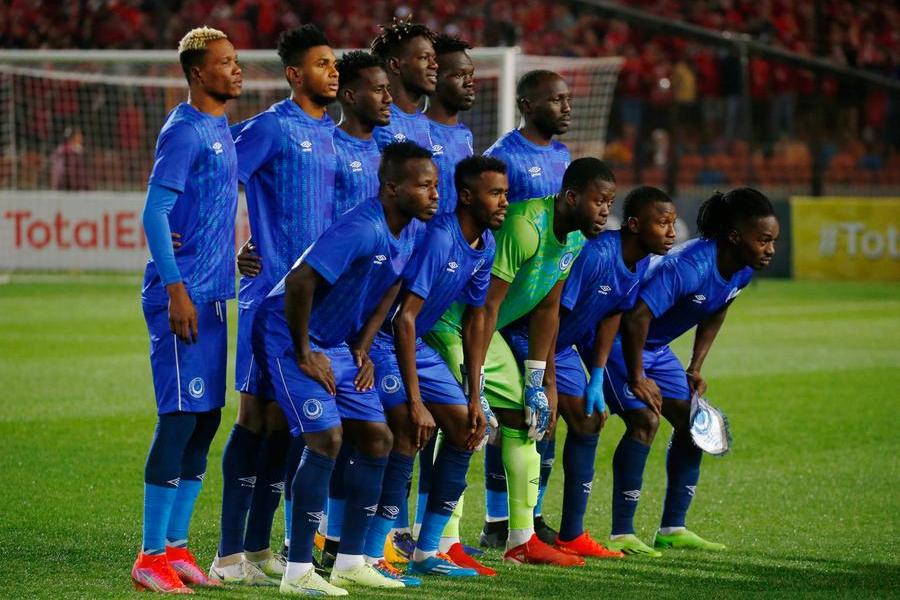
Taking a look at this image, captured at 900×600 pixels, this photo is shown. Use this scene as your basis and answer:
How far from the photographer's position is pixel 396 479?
5.79 m

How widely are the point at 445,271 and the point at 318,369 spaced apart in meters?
0.69

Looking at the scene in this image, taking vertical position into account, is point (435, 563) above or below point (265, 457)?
below

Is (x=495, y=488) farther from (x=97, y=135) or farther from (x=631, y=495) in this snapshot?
(x=97, y=135)

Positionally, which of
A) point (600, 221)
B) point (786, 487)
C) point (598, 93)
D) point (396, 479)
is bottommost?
point (786, 487)

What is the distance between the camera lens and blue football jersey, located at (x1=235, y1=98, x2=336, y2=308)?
229 inches

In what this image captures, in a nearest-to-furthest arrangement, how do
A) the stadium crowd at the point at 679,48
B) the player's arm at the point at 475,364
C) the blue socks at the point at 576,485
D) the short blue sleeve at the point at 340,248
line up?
the short blue sleeve at the point at 340,248 < the player's arm at the point at 475,364 < the blue socks at the point at 576,485 < the stadium crowd at the point at 679,48

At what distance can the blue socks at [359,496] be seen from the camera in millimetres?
5453

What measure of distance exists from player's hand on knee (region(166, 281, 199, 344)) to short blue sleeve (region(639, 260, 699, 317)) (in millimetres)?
2161

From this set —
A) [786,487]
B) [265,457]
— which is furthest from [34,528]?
[786,487]

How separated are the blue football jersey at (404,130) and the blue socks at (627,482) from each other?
5.42 feet

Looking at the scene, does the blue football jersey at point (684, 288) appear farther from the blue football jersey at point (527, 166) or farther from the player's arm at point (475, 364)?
the player's arm at point (475, 364)

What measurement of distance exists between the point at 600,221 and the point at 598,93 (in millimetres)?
17654

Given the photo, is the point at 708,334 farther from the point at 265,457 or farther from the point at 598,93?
the point at 598,93

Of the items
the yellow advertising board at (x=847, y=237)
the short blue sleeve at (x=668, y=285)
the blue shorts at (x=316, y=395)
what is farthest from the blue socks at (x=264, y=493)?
the yellow advertising board at (x=847, y=237)
